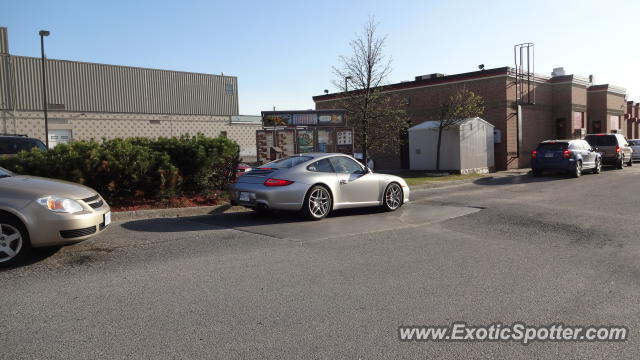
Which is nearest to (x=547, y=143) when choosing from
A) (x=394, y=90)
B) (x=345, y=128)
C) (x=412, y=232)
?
(x=345, y=128)

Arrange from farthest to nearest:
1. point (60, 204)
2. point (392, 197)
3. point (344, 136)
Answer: point (344, 136), point (392, 197), point (60, 204)

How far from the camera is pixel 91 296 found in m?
4.65

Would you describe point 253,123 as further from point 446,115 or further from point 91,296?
point 91,296

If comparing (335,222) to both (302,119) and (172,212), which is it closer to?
(172,212)

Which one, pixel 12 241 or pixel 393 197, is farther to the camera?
pixel 393 197

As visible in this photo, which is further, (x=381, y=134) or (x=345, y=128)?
(x=381, y=134)

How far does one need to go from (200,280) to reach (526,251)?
14.7ft

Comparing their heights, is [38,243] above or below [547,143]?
below

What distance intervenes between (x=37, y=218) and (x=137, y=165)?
175 inches

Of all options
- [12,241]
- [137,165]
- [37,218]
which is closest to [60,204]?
[37,218]

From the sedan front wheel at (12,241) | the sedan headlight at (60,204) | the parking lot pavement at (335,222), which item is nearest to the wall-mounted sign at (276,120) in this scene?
the parking lot pavement at (335,222)

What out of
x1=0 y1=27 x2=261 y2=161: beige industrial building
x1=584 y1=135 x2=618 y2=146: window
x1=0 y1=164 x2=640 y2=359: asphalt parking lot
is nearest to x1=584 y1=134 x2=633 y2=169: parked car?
x1=584 y1=135 x2=618 y2=146: window

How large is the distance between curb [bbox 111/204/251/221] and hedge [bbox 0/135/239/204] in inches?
27.3

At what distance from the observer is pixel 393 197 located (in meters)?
10.8
